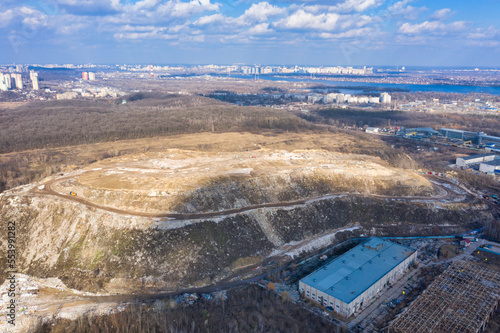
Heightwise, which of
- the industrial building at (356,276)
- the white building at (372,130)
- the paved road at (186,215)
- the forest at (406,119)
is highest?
the forest at (406,119)

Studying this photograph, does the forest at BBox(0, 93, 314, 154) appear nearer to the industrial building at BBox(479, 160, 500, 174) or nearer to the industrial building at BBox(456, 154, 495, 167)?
the industrial building at BBox(456, 154, 495, 167)

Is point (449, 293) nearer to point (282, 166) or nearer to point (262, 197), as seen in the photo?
point (262, 197)

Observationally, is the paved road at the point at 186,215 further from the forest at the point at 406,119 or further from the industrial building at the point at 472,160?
the forest at the point at 406,119

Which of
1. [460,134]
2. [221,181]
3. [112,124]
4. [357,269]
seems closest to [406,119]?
[460,134]

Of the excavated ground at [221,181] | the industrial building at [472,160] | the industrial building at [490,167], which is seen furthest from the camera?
the industrial building at [472,160]

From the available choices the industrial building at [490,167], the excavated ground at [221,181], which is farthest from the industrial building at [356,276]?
the industrial building at [490,167]

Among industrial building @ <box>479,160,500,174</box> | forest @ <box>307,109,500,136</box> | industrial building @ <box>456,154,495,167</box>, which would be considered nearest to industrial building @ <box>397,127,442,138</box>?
forest @ <box>307,109,500,136</box>
